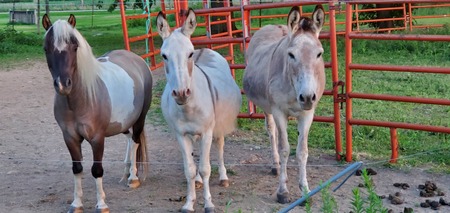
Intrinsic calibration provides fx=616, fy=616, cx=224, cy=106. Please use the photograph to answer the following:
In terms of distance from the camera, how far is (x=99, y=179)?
509cm

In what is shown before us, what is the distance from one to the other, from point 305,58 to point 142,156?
6.52 ft

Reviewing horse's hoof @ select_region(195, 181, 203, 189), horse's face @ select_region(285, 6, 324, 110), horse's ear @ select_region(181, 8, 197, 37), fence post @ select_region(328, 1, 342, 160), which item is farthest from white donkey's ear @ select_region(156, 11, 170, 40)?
fence post @ select_region(328, 1, 342, 160)

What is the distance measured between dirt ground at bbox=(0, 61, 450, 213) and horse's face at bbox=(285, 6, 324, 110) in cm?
87

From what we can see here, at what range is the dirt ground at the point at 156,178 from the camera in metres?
5.25

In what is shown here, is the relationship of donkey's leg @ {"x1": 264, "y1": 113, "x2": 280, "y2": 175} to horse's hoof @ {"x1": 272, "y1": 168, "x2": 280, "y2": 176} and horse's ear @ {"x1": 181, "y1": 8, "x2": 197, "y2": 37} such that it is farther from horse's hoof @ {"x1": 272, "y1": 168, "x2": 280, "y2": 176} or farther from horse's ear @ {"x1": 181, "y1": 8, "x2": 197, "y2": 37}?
horse's ear @ {"x1": 181, "y1": 8, "x2": 197, "y2": 37}

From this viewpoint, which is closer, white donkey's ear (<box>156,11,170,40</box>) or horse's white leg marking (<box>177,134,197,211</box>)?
white donkey's ear (<box>156,11,170,40</box>)

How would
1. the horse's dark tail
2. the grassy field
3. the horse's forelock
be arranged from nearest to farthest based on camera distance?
the horse's forelock, the horse's dark tail, the grassy field

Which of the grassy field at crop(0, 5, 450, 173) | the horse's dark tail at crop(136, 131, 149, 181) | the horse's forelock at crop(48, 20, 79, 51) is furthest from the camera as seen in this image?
the grassy field at crop(0, 5, 450, 173)

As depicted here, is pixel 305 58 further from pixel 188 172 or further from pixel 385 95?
pixel 385 95

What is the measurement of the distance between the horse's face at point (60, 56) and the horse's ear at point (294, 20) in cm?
173

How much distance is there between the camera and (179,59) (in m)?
4.61

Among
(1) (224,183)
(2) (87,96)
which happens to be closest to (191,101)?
(2) (87,96)

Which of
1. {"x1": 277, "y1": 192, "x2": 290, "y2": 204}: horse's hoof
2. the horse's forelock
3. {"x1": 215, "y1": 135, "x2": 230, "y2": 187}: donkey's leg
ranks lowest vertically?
{"x1": 277, "y1": 192, "x2": 290, "y2": 204}: horse's hoof

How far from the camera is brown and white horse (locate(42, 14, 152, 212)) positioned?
184 inches
